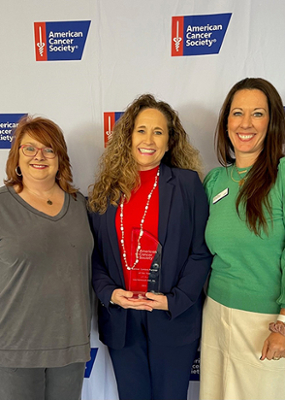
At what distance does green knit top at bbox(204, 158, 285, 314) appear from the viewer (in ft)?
4.31

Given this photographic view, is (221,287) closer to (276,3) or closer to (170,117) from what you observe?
(170,117)

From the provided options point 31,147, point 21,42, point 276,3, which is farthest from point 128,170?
point 276,3

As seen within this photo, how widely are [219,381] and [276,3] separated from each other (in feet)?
6.69

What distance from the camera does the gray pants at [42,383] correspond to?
1347mm

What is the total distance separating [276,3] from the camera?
1.81 metres

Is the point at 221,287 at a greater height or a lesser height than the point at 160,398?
greater

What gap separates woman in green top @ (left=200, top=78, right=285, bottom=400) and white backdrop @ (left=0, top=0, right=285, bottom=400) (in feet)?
1.60

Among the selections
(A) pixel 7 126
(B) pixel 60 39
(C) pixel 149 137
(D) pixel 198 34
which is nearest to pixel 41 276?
(C) pixel 149 137

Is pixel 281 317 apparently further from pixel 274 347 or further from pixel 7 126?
pixel 7 126

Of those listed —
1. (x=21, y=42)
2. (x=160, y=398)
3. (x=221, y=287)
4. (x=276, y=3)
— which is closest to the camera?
(x=221, y=287)

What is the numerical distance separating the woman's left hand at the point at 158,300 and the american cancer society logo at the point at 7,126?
140 centimetres

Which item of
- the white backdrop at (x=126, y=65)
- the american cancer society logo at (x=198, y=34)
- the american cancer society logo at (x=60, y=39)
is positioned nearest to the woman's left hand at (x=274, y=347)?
the white backdrop at (x=126, y=65)

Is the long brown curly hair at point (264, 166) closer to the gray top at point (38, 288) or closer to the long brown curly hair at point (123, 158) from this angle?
the long brown curly hair at point (123, 158)

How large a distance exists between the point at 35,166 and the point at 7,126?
32.3 inches
